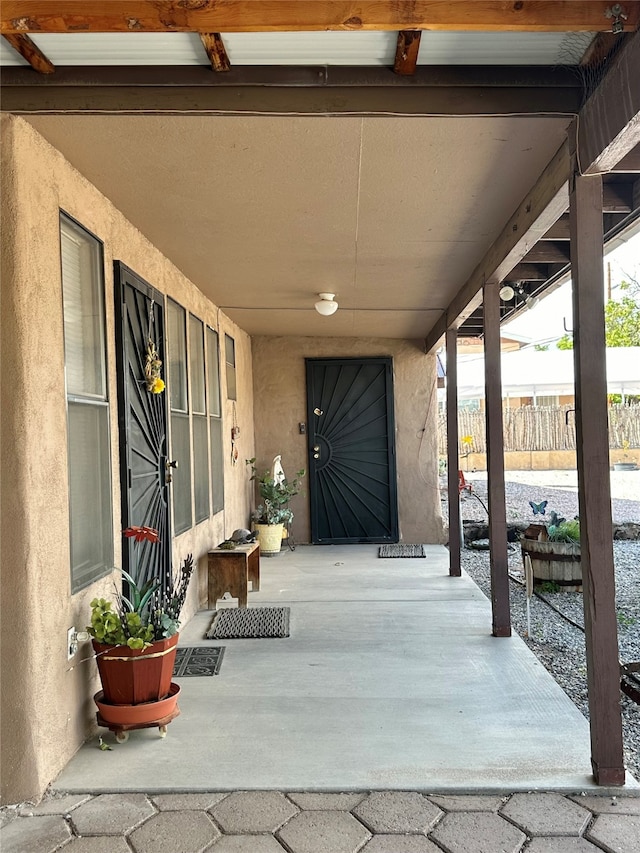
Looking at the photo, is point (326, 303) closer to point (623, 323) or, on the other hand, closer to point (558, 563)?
point (558, 563)

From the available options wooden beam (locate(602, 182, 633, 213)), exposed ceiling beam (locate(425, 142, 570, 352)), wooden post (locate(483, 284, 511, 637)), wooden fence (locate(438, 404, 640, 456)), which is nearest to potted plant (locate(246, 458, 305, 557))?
exposed ceiling beam (locate(425, 142, 570, 352))

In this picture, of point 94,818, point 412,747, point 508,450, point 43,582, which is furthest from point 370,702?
point 508,450

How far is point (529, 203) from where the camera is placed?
3.48 m

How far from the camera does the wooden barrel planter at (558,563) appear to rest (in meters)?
6.03

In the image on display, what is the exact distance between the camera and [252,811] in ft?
8.13

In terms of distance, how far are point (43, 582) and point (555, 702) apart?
237 centimetres

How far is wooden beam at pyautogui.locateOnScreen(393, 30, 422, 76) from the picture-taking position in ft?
7.54

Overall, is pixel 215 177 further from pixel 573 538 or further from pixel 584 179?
pixel 573 538

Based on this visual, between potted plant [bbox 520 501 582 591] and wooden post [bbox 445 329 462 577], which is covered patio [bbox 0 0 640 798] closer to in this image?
potted plant [bbox 520 501 582 591]

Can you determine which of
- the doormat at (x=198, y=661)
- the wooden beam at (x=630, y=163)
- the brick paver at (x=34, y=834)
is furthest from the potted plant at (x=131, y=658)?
the wooden beam at (x=630, y=163)

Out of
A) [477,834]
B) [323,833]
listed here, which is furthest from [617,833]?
[323,833]

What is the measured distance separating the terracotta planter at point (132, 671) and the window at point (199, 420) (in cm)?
249

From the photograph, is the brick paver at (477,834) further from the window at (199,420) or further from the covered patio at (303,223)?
the window at (199,420)

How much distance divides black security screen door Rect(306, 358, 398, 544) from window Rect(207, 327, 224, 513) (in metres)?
2.26
